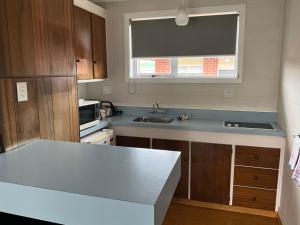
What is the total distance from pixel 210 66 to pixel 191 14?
652 millimetres

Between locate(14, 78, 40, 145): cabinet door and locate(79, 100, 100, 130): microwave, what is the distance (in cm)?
90

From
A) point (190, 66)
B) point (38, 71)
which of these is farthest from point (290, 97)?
point (38, 71)

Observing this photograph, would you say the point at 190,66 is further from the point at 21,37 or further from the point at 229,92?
the point at 21,37

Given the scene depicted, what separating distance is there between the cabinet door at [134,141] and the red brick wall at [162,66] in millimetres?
947

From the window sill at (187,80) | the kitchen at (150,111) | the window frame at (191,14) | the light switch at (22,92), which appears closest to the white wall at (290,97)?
the kitchen at (150,111)

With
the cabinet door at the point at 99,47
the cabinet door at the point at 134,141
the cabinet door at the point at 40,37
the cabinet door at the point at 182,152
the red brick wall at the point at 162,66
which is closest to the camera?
the cabinet door at the point at 40,37

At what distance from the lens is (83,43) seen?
263 cm

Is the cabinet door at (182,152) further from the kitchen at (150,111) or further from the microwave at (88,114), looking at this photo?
the microwave at (88,114)

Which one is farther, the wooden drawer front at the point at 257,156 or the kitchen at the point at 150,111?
the wooden drawer front at the point at 257,156

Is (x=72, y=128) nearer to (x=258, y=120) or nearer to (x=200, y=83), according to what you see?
(x=200, y=83)

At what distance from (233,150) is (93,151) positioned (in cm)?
165

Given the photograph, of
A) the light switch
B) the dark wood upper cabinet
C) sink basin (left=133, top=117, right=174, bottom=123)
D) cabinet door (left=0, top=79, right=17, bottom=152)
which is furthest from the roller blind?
cabinet door (left=0, top=79, right=17, bottom=152)

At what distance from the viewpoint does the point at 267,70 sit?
271cm

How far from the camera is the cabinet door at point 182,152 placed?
8.64ft
